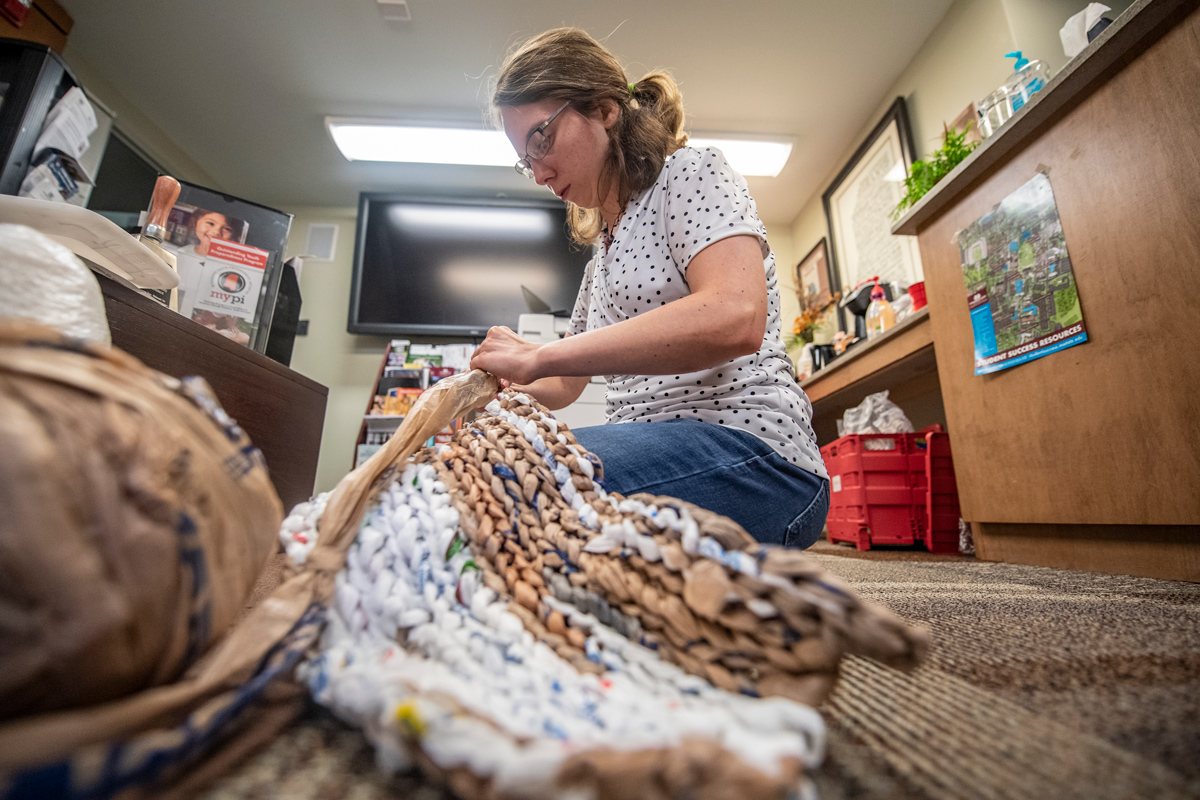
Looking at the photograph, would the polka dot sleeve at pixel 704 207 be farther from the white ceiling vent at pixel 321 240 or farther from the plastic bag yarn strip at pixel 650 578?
the white ceiling vent at pixel 321 240

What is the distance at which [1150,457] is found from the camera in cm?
85

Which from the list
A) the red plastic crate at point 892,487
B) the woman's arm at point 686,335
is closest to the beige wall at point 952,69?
the red plastic crate at point 892,487

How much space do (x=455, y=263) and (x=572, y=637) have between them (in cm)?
293

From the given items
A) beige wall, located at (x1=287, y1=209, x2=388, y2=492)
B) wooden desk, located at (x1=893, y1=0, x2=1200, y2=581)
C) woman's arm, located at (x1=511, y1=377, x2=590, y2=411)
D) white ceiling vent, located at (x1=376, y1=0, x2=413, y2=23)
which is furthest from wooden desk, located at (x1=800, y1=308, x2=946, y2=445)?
beige wall, located at (x1=287, y1=209, x2=388, y2=492)

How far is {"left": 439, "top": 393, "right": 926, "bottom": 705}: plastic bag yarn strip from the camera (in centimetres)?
25

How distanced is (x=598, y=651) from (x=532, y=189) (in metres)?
3.03

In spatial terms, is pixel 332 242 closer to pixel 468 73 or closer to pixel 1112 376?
pixel 468 73

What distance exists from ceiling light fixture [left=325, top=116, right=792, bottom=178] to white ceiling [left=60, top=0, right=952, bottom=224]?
6cm

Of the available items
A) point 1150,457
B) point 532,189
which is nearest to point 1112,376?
point 1150,457

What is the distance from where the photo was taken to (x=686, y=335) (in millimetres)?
523

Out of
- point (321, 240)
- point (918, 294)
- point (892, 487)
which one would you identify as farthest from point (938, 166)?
point (321, 240)

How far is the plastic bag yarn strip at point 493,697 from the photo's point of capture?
18 cm

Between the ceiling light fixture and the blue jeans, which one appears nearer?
the blue jeans

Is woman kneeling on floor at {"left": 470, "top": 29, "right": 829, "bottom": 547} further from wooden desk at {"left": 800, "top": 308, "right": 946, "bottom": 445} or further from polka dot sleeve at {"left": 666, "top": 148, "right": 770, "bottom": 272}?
wooden desk at {"left": 800, "top": 308, "right": 946, "bottom": 445}
